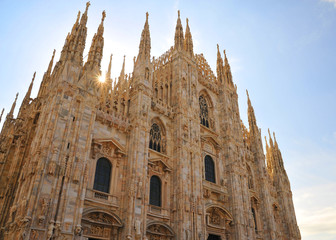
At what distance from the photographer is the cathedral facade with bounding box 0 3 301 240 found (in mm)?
15680

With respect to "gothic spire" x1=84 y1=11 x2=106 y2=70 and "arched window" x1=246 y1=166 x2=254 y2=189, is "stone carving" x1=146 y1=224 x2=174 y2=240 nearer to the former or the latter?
"gothic spire" x1=84 y1=11 x2=106 y2=70

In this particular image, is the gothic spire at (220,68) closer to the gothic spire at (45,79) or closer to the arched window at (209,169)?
the arched window at (209,169)

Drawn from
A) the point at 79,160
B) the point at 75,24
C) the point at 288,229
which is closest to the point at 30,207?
the point at 79,160

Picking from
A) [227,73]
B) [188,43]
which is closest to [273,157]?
[227,73]

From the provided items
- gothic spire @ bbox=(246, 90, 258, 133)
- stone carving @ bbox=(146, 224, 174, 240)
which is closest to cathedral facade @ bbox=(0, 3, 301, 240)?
stone carving @ bbox=(146, 224, 174, 240)

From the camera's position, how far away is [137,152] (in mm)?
20453

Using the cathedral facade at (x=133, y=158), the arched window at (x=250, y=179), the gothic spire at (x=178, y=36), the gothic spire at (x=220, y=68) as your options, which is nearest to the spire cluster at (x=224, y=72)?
the gothic spire at (x=220, y=68)

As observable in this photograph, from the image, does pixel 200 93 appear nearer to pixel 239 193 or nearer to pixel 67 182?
pixel 239 193

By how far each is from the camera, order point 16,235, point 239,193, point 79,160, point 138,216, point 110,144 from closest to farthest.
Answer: point 16,235 < point 79,160 < point 138,216 < point 110,144 < point 239,193

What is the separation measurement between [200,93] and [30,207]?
22.2m

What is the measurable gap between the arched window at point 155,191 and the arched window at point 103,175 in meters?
3.82

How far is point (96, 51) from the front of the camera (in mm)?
21047

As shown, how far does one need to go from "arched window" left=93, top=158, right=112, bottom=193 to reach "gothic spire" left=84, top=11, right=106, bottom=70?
21.8 feet

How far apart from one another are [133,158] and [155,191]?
374 centimetres
